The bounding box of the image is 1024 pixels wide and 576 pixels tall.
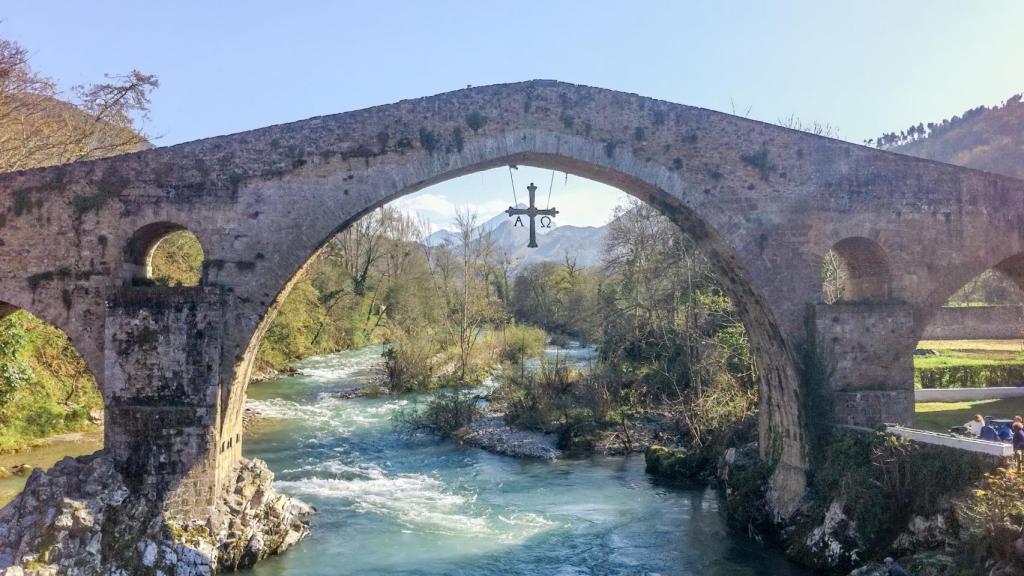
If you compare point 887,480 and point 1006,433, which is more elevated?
point 1006,433

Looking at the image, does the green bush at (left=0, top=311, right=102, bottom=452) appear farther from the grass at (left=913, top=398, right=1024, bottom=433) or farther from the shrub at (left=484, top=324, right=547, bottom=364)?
the grass at (left=913, top=398, right=1024, bottom=433)

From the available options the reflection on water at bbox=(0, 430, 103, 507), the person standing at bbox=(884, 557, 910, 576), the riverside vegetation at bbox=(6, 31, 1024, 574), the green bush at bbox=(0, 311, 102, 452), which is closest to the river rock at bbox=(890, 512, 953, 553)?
the riverside vegetation at bbox=(6, 31, 1024, 574)

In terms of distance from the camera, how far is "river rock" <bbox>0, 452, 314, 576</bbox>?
8453 mm

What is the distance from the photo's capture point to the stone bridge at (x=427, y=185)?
9.21 meters

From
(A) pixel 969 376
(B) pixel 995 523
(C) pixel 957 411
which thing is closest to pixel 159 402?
(B) pixel 995 523

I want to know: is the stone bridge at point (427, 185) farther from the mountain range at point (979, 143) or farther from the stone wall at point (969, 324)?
the stone wall at point (969, 324)

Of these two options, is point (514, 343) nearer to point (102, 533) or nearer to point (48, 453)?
point (48, 453)

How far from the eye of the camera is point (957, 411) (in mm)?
14484

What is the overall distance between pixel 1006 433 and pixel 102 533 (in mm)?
11531

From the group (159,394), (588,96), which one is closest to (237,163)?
(159,394)

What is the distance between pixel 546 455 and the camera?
16.4 metres

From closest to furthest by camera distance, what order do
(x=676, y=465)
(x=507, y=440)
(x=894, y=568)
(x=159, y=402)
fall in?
(x=894, y=568) → (x=159, y=402) → (x=676, y=465) → (x=507, y=440)

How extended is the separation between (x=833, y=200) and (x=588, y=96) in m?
4.04

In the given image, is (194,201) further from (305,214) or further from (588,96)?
(588,96)
